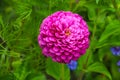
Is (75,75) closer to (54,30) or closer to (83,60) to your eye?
(83,60)

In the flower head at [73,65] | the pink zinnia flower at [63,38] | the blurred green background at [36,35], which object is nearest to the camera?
the pink zinnia flower at [63,38]

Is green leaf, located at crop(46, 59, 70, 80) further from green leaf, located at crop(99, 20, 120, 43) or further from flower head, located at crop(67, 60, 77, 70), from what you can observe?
green leaf, located at crop(99, 20, 120, 43)

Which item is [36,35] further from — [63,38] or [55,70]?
[63,38]

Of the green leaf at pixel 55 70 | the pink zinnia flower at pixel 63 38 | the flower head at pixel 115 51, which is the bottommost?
the green leaf at pixel 55 70

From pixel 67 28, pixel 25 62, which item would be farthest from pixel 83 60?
pixel 67 28

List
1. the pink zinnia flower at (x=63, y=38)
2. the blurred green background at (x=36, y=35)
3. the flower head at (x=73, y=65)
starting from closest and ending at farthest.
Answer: the pink zinnia flower at (x=63, y=38)
the blurred green background at (x=36, y=35)
the flower head at (x=73, y=65)

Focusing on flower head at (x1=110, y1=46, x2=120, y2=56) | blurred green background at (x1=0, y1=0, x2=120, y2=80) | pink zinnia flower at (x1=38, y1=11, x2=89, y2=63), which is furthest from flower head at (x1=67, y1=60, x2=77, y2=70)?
pink zinnia flower at (x1=38, y1=11, x2=89, y2=63)

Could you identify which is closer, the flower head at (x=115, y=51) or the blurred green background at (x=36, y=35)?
the blurred green background at (x=36, y=35)

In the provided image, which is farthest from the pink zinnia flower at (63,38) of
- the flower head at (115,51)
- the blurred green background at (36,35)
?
the flower head at (115,51)

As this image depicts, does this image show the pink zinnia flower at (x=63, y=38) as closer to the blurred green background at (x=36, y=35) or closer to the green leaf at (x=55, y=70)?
the blurred green background at (x=36, y=35)
